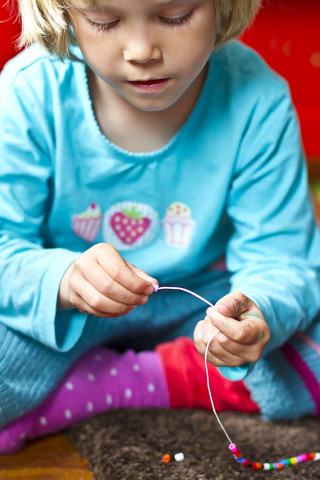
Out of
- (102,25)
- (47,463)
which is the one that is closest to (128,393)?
(47,463)

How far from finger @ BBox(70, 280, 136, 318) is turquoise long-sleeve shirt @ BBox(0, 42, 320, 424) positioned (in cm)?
9

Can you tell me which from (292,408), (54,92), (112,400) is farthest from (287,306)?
(54,92)

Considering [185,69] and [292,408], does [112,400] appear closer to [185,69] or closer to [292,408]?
[292,408]

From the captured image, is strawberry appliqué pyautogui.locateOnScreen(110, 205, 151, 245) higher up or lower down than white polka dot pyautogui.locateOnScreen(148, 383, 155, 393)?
higher up

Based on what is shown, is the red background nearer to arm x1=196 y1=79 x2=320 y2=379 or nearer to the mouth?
arm x1=196 y1=79 x2=320 y2=379

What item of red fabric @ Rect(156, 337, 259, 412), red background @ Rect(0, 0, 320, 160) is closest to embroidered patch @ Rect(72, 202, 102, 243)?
red fabric @ Rect(156, 337, 259, 412)

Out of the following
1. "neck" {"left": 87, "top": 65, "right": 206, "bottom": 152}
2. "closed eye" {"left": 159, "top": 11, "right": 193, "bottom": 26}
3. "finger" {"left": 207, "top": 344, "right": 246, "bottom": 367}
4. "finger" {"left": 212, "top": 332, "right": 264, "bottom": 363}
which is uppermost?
"closed eye" {"left": 159, "top": 11, "right": 193, "bottom": 26}

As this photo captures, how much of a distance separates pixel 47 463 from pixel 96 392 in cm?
11

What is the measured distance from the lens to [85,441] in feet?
2.54

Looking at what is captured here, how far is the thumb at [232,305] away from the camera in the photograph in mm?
621

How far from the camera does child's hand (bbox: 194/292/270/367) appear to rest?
0.62 m

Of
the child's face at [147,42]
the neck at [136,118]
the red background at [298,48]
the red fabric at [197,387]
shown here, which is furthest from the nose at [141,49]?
the red background at [298,48]

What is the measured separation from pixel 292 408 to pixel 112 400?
0.78 ft

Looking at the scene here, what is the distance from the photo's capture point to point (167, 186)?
832 mm
